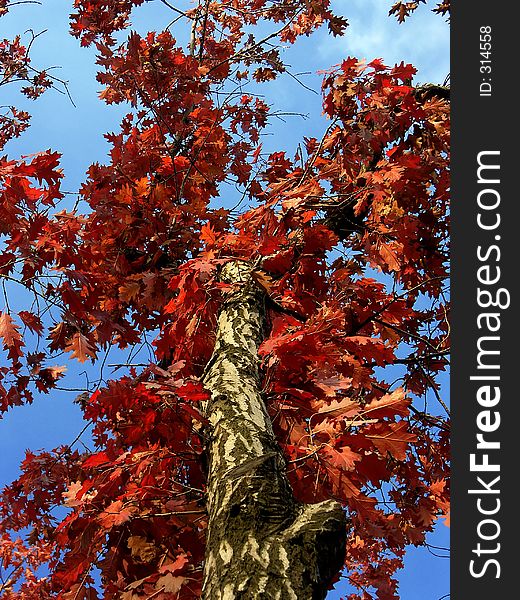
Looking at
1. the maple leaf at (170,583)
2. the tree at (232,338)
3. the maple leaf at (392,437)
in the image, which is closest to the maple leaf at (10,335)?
the tree at (232,338)

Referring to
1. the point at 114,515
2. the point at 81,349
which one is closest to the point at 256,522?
the point at 114,515

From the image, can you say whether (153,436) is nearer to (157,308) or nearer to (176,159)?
(157,308)

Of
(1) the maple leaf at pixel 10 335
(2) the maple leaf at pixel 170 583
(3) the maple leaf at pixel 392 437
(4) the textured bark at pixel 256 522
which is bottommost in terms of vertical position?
(2) the maple leaf at pixel 170 583

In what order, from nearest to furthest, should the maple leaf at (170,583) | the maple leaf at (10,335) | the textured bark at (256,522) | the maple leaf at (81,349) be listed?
the textured bark at (256,522) → the maple leaf at (170,583) → the maple leaf at (10,335) → the maple leaf at (81,349)

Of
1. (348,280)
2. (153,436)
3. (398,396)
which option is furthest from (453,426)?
(348,280)

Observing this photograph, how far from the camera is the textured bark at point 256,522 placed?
4.68ft

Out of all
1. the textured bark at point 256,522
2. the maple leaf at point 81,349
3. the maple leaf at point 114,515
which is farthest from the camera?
the maple leaf at point 81,349

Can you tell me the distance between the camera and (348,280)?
14.1 feet

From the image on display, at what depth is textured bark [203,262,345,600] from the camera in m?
1.43

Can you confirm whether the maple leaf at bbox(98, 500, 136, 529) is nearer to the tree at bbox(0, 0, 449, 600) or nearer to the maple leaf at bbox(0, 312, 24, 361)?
the tree at bbox(0, 0, 449, 600)

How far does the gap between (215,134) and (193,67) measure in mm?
750

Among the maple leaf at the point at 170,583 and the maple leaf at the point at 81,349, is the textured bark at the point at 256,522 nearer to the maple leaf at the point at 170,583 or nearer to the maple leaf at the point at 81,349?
the maple leaf at the point at 170,583

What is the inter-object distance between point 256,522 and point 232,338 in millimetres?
1375

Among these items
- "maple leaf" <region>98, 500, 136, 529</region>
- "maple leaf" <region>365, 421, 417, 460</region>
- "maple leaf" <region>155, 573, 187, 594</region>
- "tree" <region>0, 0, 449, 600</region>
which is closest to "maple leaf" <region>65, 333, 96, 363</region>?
"tree" <region>0, 0, 449, 600</region>
